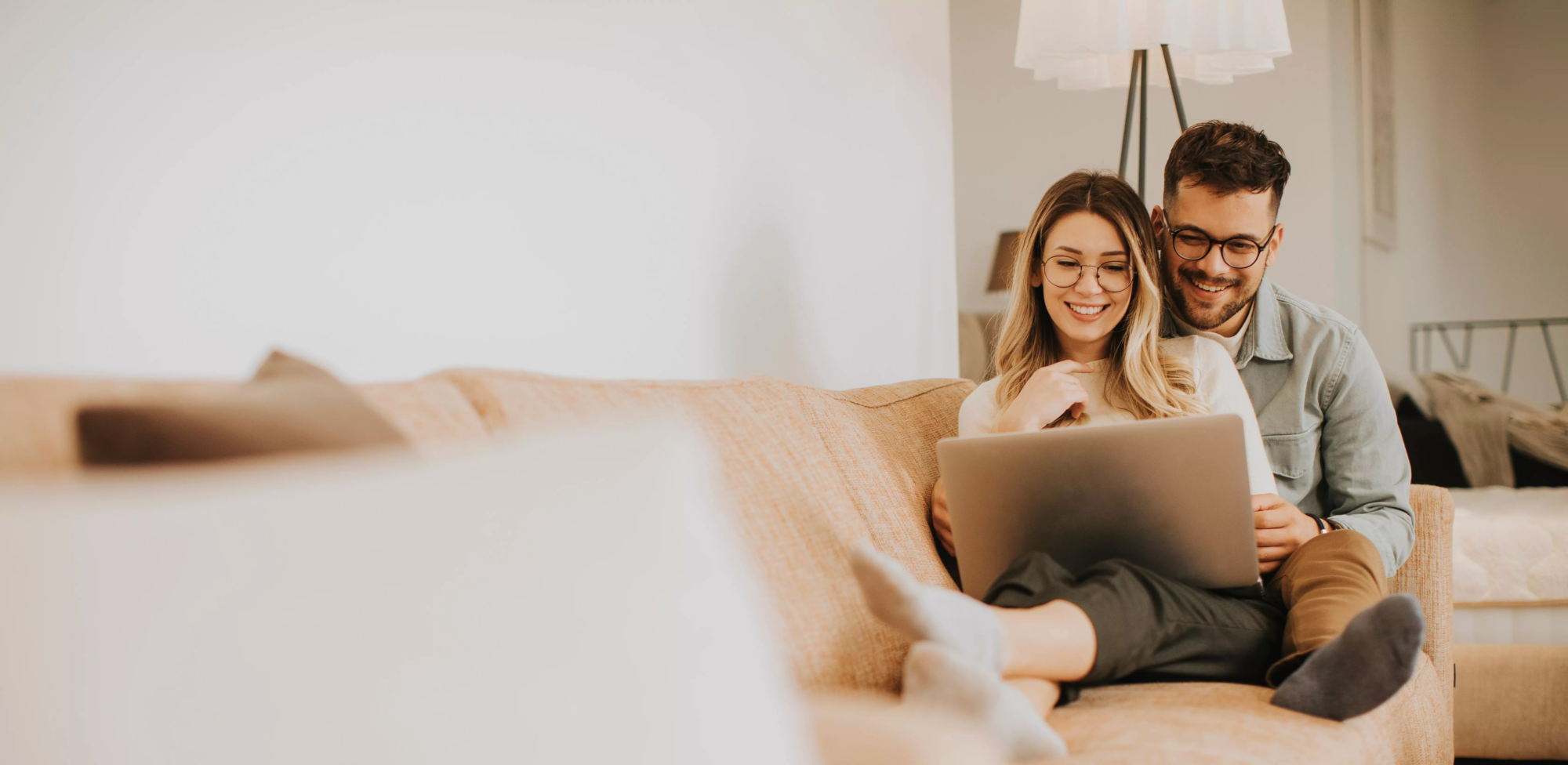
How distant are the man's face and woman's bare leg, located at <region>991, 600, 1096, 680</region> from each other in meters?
0.91

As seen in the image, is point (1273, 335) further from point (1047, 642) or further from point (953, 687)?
point (953, 687)

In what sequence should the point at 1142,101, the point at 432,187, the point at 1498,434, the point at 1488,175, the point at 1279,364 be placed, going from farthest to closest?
the point at 1488,175, the point at 1498,434, the point at 1142,101, the point at 1279,364, the point at 432,187

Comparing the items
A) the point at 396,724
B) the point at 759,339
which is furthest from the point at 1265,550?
the point at 396,724

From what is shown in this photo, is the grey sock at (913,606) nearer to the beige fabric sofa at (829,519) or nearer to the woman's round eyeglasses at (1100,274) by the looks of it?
the beige fabric sofa at (829,519)

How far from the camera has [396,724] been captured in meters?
0.39

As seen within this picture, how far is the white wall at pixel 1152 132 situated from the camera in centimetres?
374

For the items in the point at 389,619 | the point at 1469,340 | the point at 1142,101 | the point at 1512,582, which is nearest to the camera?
the point at 389,619

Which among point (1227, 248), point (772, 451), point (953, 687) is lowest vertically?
point (953, 687)

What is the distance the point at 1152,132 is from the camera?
390 cm

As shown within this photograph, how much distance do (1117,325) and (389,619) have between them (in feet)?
5.02

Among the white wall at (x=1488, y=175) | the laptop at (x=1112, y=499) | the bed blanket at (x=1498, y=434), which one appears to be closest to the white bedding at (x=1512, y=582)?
the bed blanket at (x=1498, y=434)

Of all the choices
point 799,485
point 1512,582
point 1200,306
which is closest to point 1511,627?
point 1512,582

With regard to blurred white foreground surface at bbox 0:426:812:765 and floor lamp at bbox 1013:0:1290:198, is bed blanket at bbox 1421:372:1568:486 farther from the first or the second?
blurred white foreground surface at bbox 0:426:812:765

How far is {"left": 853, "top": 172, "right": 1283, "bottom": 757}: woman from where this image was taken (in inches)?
33.1
